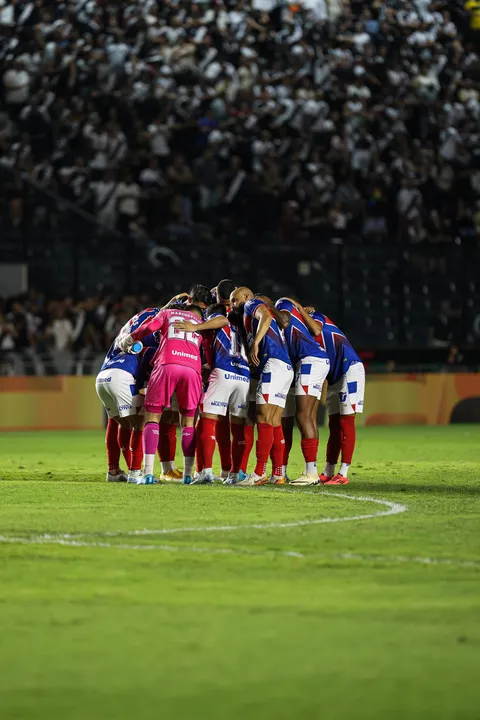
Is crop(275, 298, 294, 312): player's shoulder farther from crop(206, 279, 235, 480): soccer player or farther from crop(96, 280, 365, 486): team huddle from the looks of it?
crop(206, 279, 235, 480): soccer player

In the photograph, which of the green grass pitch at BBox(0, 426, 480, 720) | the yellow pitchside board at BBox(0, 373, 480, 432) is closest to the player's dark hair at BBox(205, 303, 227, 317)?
the green grass pitch at BBox(0, 426, 480, 720)

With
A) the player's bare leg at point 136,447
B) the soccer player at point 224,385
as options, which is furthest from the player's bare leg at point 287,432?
the player's bare leg at point 136,447

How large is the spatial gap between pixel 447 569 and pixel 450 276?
16831 millimetres

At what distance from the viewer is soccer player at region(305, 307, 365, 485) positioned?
13.1m

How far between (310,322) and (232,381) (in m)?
0.94

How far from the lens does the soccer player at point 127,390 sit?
43.1 ft

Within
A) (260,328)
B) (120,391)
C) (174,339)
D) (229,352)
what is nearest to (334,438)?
(229,352)

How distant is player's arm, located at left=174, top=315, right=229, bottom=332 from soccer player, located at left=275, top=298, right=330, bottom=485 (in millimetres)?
554

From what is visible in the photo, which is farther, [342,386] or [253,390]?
[253,390]

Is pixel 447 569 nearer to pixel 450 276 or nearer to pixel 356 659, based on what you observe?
pixel 356 659

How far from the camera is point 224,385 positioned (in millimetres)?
12914

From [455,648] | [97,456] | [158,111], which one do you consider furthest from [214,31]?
[455,648]

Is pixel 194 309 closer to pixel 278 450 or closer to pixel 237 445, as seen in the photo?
pixel 237 445

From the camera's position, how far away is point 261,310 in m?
12.6
